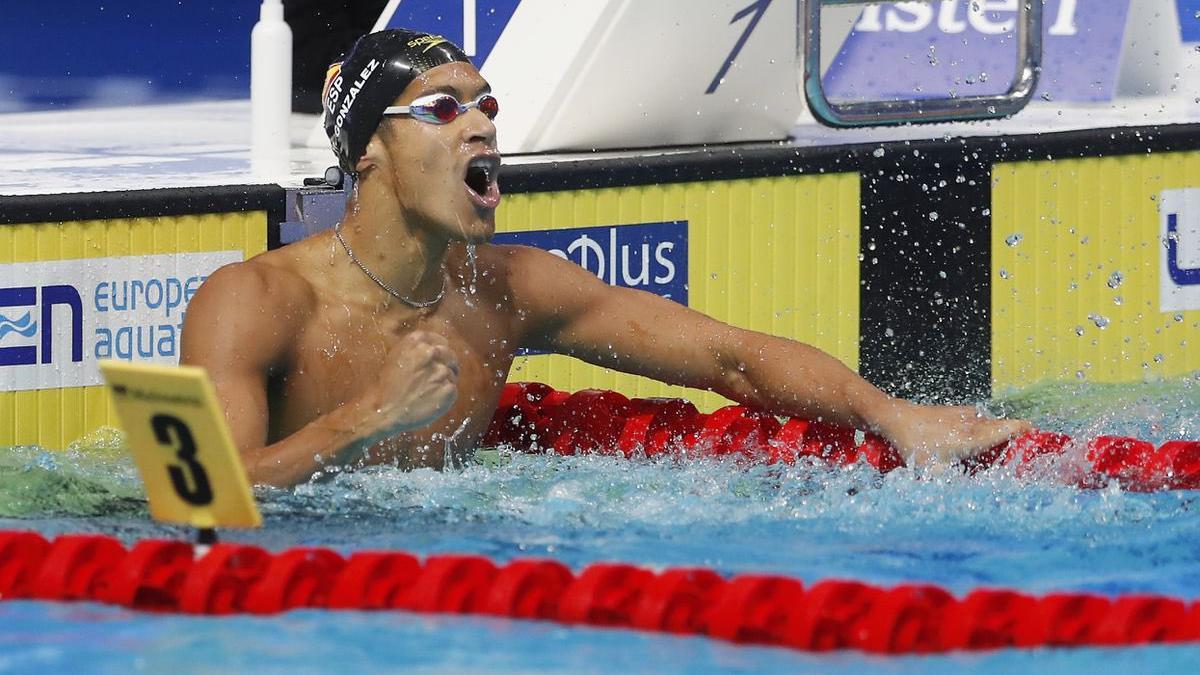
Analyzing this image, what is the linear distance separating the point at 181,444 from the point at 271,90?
9.89ft

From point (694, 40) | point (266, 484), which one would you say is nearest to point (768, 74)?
point (694, 40)

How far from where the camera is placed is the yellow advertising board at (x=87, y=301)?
4.54 meters

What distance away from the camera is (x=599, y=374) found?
523cm

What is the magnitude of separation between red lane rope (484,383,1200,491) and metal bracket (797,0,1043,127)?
1135 mm

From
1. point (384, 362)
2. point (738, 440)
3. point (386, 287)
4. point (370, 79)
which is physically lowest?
point (738, 440)

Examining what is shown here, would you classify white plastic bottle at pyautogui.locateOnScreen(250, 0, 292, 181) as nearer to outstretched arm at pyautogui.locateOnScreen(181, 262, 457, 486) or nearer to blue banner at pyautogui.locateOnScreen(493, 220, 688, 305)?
blue banner at pyautogui.locateOnScreen(493, 220, 688, 305)

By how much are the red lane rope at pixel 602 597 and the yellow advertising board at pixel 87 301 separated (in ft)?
4.68

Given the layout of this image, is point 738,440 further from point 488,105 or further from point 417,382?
point 417,382

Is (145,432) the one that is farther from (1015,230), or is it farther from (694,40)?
(1015,230)

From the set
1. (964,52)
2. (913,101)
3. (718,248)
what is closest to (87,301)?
(718,248)

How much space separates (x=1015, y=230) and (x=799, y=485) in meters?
1.85

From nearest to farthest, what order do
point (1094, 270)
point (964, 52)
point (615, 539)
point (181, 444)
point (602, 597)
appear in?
1. point (181, 444)
2. point (602, 597)
3. point (615, 539)
4. point (1094, 270)
5. point (964, 52)

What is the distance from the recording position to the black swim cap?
3902 millimetres

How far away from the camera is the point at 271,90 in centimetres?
561
